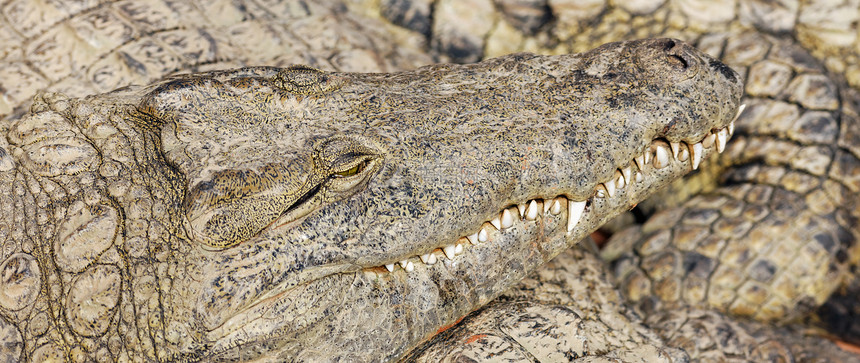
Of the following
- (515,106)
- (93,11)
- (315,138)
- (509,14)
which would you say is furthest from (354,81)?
(509,14)

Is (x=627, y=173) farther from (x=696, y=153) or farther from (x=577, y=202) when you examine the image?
(x=696, y=153)

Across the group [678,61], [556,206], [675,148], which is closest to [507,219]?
[556,206]

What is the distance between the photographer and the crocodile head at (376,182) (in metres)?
2.07

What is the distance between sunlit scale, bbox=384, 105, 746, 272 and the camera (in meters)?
2.34

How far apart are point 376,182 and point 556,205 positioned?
666mm

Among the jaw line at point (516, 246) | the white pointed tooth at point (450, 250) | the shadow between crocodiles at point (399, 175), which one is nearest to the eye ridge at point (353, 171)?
the shadow between crocodiles at point (399, 175)

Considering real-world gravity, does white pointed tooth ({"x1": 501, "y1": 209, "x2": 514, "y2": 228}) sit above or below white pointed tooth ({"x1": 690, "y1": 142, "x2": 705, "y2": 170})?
above

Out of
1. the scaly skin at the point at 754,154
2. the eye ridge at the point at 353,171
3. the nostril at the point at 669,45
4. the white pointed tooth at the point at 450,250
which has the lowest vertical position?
the scaly skin at the point at 754,154

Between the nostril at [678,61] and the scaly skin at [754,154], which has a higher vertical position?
the nostril at [678,61]

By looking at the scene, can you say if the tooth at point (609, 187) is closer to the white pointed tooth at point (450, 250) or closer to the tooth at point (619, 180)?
the tooth at point (619, 180)

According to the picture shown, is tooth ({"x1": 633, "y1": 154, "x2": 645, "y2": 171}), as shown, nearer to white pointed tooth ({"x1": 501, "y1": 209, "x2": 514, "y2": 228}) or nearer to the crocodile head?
the crocodile head

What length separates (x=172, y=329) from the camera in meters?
2.05

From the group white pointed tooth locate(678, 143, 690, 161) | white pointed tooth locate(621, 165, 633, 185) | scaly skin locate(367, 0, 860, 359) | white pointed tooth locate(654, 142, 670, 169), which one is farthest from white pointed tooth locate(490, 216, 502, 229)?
scaly skin locate(367, 0, 860, 359)

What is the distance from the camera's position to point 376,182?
220 centimetres
